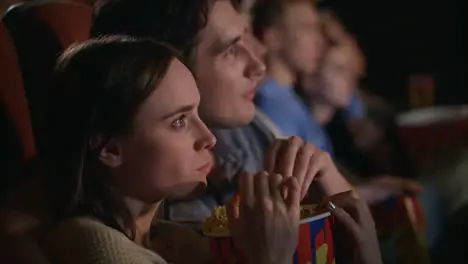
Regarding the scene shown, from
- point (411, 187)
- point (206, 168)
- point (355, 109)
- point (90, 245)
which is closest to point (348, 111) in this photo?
point (355, 109)

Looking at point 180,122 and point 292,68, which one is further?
point 292,68

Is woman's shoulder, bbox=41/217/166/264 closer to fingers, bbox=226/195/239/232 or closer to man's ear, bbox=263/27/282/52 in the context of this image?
fingers, bbox=226/195/239/232

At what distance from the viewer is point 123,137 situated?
0.61 m

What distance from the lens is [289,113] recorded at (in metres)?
0.74

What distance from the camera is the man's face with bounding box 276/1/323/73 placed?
0.75 metres

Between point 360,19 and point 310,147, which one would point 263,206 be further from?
point 360,19

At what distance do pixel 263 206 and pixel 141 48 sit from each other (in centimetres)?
19

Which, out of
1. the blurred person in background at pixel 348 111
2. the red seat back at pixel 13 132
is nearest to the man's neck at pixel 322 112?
the blurred person in background at pixel 348 111

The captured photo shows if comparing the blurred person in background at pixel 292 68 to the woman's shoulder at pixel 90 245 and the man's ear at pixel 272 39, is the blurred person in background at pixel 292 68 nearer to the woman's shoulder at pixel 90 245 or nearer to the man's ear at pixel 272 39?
the man's ear at pixel 272 39

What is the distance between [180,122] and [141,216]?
0.33 feet

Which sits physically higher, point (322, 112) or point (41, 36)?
point (41, 36)

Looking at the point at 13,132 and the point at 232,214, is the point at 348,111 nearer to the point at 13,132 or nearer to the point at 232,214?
the point at 232,214

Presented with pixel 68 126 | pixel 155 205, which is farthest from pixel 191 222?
pixel 68 126

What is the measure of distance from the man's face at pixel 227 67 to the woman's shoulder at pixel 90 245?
0.16m
